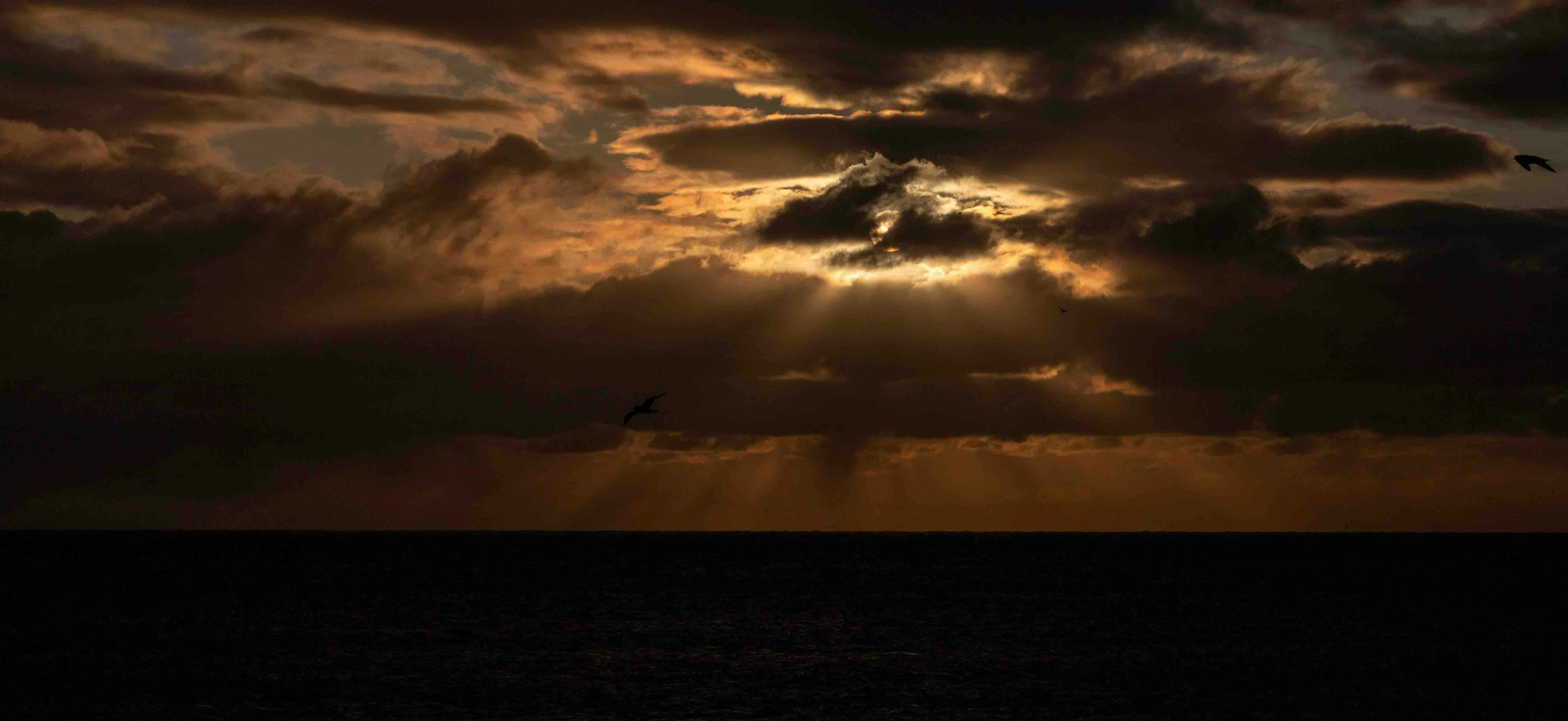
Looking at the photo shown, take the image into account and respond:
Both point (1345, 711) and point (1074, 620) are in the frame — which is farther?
point (1074, 620)

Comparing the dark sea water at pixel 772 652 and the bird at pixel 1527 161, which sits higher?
the bird at pixel 1527 161

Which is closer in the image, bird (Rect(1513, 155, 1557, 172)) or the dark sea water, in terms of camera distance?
bird (Rect(1513, 155, 1557, 172))

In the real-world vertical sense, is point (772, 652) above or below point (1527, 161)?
below

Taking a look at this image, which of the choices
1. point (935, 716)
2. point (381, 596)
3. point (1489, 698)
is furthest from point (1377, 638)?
point (381, 596)

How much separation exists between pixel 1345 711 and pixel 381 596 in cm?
9339

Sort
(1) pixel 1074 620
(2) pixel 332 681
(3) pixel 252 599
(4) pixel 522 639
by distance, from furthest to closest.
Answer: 1. (3) pixel 252 599
2. (1) pixel 1074 620
3. (4) pixel 522 639
4. (2) pixel 332 681

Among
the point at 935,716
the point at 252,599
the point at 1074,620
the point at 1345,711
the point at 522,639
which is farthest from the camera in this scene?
the point at 252,599

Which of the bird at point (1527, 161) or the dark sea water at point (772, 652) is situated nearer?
the bird at point (1527, 161)

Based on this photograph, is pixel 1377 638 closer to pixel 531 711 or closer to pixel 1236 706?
pixel 1236 706

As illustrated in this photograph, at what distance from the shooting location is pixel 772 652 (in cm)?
8538

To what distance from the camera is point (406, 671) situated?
2982 inches

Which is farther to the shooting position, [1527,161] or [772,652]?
[772,652]

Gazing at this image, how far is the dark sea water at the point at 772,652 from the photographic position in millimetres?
65938

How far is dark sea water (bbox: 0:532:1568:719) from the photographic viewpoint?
6594 cm
